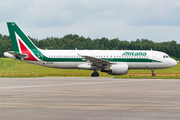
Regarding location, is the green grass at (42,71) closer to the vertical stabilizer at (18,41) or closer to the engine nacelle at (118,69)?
the vertical stabilizer at (18,41)

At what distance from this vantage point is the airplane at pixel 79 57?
40656 millimetres

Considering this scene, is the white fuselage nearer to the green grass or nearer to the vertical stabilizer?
the vertical stabilizer

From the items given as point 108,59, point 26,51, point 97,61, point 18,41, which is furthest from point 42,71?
point 108,59

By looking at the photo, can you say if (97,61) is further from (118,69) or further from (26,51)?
(26,51)

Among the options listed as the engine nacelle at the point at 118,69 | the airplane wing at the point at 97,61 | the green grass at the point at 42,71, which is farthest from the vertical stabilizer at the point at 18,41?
the engine nacelle at the point at 118,69

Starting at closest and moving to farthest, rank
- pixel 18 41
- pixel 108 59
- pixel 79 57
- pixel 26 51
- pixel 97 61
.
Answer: pixel 97 61 < pixel 79 57 < pixel 108 59 < pixel 26 51 < pixel 18 41

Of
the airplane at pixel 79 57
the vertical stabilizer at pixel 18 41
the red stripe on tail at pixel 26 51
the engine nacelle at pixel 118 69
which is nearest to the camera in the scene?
the engine nacelle at pixel 118 69

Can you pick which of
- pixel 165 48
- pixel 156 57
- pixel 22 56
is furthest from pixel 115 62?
pixel 165 48

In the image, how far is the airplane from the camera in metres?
40.7

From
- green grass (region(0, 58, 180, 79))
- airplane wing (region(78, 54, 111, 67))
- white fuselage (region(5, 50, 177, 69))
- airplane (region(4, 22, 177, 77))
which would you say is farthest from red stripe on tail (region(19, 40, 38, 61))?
airplane wing (region(78, 54, 111, 67))

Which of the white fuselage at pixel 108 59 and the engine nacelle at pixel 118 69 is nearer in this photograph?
the engine nacelle at pixel 118 69

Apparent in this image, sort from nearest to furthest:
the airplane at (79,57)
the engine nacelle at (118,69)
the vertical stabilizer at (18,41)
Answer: the engine nacelle at (118,69)
the airplane at (79,57)
the vertical stabilizer at (18,41)

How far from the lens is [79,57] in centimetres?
4078

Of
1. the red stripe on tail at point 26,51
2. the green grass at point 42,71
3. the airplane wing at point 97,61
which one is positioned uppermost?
the red stripe on tail at point 26,51
